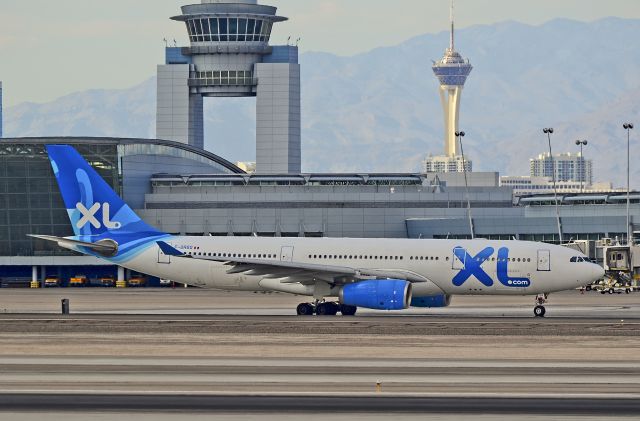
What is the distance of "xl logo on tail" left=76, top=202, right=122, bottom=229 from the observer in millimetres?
74062

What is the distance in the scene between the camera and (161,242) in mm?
70688

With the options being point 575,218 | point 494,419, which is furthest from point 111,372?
point 575,218

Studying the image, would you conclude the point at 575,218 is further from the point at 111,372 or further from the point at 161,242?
the point at 111,372

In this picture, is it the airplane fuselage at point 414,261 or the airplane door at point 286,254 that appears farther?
the airplane door at point 286,254

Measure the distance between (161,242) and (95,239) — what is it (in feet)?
15.8

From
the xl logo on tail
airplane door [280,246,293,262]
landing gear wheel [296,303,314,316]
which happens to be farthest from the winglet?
landing gear wheel [296,303,314,316]

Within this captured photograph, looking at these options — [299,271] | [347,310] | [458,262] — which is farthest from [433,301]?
[299,271]

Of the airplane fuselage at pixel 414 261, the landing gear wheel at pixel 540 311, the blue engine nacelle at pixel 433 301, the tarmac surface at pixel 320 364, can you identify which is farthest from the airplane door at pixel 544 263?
the blue engine nacelle at pixel 433 301

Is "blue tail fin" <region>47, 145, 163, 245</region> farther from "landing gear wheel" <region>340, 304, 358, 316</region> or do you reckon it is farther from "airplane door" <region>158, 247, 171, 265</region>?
"landing gear wheel" <region>340, 304, 358, 316</region>

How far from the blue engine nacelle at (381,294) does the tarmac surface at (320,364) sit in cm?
75

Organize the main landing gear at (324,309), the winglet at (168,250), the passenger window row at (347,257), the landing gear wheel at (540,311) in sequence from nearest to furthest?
the main landing gear at (324,309) → the landing gear wheel at (540,311) → the winglet at (168,250) → the passenger window row at (347,257)

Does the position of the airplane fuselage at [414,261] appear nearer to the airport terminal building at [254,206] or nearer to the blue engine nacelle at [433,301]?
the blue engine nacelle at [433,301]

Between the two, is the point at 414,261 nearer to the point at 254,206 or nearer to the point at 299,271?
the point at 299,271

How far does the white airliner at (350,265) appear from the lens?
228ft
